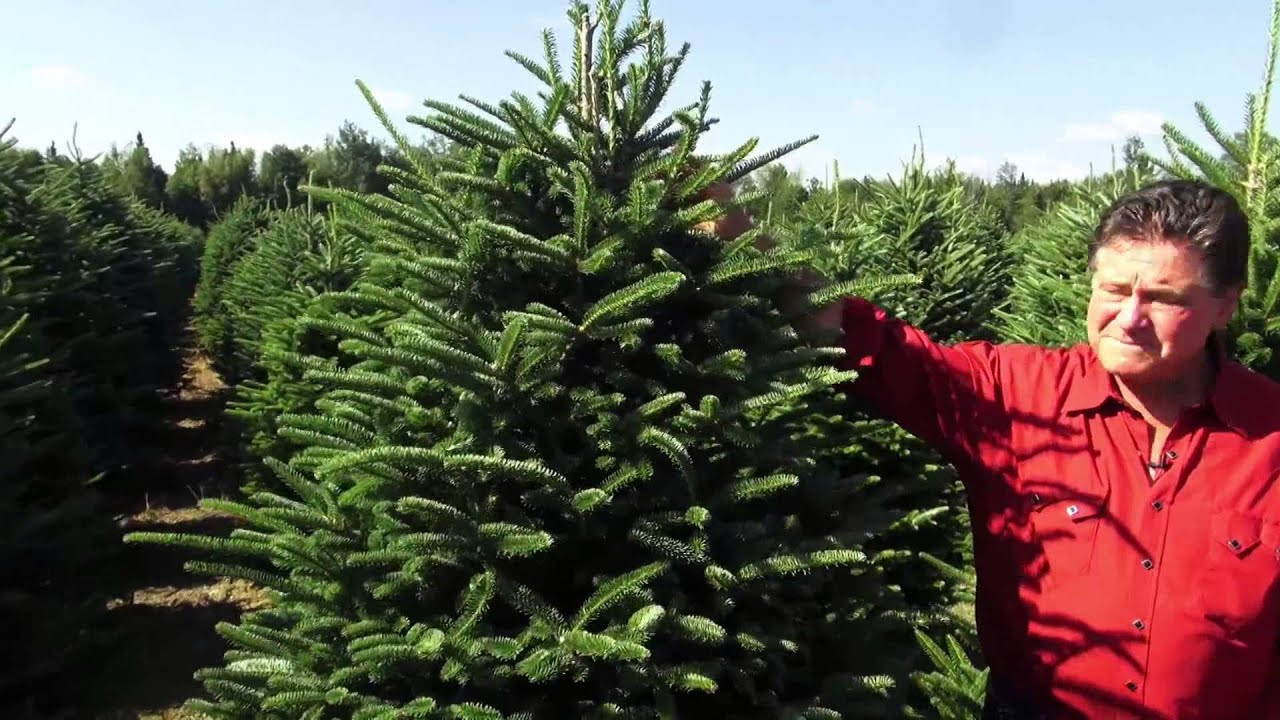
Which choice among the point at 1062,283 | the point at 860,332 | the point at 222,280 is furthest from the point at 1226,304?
the point at 222,280

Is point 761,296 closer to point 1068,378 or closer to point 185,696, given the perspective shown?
point 1068,378

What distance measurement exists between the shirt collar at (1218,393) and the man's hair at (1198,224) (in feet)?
0.86

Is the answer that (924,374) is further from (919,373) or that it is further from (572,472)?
(572,472)

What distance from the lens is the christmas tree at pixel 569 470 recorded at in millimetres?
1878

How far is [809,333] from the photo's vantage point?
7.58 feet

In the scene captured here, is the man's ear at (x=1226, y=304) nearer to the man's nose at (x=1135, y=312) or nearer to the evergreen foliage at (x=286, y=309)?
the man's nose at (x=1135, y=312)

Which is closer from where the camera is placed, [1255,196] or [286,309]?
[1255,196]

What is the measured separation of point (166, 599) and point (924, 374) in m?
6.45

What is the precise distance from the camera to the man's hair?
6.73 ft

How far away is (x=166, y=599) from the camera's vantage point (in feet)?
22.2

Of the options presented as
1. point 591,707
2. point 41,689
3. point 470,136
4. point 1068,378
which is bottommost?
point 41,689

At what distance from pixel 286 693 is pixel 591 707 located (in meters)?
0.69

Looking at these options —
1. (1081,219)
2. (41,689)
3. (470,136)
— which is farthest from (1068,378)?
(41,689)

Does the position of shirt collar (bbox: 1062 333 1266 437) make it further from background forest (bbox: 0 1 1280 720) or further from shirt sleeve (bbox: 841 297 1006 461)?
background forest (bbox: 0 1 1280 720)
